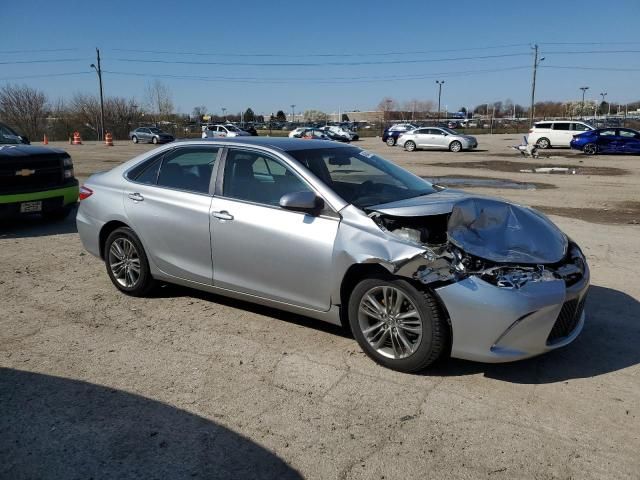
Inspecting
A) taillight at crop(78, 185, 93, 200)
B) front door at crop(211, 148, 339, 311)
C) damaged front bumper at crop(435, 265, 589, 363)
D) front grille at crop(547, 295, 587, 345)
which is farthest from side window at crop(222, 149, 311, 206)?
front grille at crop(547, 295, 587, 345)

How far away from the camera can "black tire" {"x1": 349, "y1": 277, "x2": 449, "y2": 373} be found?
375 cm

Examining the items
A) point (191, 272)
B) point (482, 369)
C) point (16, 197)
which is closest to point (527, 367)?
point (482, 369)

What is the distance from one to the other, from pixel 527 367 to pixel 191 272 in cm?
289

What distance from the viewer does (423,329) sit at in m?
3.79

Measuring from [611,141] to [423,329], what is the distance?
93.1 ft

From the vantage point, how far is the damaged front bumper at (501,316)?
357cm

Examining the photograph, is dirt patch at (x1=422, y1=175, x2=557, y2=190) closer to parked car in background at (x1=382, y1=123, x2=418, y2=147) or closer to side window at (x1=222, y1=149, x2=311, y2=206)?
side window at (x1=222, y1=149, x2=311, y2=206)

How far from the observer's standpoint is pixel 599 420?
3391 millimetres

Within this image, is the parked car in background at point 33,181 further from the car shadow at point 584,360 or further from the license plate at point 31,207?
the car shadow at point 584,360

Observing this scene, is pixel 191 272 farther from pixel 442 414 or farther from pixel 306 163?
pixel 442 414

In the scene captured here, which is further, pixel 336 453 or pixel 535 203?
pixel 535 203

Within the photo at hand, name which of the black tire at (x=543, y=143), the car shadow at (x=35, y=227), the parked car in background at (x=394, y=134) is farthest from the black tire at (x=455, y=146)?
the car shadow at (x=35, y=227)

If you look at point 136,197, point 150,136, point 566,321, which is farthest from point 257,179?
point 150,136

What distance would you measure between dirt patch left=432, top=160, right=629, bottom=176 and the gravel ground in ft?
51.1
